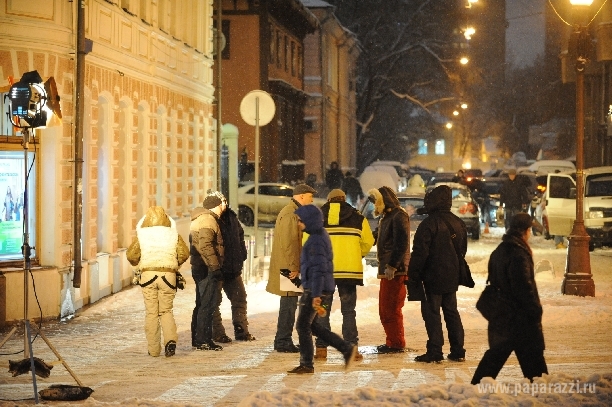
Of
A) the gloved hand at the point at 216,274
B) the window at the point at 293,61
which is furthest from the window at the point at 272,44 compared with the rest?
the gloved hand at the point at 216,274

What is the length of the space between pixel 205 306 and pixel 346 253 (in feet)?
6.31

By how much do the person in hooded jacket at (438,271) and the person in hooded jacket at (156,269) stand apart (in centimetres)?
269

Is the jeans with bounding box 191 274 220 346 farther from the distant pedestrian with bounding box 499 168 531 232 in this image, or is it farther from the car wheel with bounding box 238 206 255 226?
the car wheel with bounding box 238 206 255 226

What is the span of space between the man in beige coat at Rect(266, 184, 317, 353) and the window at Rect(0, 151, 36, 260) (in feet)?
15.8

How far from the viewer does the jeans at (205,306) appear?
13188 mm

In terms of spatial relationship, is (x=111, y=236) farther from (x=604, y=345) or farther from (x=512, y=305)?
(x=512, y=305)

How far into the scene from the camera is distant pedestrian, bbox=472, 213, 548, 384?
918cm

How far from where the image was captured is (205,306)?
13.2 metres

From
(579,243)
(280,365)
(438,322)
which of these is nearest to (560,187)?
(579,243)

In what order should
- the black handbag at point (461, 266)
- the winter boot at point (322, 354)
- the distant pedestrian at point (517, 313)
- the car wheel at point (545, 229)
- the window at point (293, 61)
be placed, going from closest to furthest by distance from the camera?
the distant pedestrian at point (517, 313) < the black handbag at point (461, 266) < the winter boot at point (322, 354) < the car wheel at point (545, 229) < the window at point (293, 61)

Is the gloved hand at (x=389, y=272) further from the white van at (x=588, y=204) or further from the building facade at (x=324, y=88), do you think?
the building facade at (x=324, y=88)

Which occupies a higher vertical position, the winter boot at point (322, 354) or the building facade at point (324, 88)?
the building facade at point (324, 88)

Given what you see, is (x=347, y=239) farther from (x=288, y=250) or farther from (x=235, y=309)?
(x=235, y=309)

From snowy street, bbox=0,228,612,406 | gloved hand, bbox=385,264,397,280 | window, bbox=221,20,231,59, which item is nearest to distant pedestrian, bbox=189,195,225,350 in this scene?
snowy street, bbox=0,228,612,406
